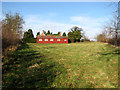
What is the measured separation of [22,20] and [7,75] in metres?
29.1

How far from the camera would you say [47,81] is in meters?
6.11

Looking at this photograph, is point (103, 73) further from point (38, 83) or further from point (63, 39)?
point (63, 39)

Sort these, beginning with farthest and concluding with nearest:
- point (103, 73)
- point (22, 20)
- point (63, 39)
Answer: point (63, 39) → point (22, 20) → point (103, 73)

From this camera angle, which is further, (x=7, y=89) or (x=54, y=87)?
(x=54, y=87)

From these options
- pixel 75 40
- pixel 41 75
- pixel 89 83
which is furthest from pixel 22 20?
pixel 75 40

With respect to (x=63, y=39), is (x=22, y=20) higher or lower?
higher

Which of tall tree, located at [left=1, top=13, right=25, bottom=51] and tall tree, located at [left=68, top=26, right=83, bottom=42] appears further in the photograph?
tall tree, located at [left=68, top=26, right=83, bottom=42]

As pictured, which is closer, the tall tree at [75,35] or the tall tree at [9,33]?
the tall tree at [9,33]

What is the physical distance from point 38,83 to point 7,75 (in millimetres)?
2549

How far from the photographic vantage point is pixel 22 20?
32156mm

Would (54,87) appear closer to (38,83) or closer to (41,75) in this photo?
(38,83)

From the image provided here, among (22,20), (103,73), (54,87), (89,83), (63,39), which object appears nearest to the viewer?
(54,87)

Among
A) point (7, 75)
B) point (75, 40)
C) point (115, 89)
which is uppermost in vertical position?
point (75, 40)

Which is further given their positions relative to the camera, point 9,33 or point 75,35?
point 75,35
